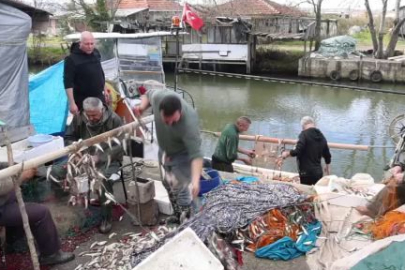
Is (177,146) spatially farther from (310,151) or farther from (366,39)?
(366,39)

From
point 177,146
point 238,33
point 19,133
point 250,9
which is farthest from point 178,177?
point 250,9

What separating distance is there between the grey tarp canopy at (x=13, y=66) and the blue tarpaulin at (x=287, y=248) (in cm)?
409

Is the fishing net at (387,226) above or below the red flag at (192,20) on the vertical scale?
below

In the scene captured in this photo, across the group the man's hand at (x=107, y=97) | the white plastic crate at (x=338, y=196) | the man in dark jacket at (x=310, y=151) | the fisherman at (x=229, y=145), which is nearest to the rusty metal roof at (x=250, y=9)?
the man's hand at (x=107, y=97)

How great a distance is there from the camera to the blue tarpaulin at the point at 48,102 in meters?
7.63

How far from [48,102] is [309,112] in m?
12.8

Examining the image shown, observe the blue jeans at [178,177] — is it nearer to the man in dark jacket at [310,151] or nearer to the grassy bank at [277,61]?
the man in dark jacket at [310,151]

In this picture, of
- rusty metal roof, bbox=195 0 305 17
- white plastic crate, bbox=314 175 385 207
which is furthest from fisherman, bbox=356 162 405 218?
rusty metal roof, bbox=195 0 305 17

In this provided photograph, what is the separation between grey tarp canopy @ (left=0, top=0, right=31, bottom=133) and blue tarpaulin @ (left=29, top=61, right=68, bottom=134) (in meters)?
1.17

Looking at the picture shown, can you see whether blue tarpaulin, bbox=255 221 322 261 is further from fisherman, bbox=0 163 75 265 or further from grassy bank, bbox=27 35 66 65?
grassy bank, bbox=27 35 66 65

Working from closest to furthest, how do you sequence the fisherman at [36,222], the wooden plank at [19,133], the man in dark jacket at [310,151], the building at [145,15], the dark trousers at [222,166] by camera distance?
the fisherman at [36,222] < the wooden plank at [19,133] < the man in dark jacket at [310,151] < the dark trousers at [222,166] < the building at [145,15]

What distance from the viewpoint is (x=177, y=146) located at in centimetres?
429

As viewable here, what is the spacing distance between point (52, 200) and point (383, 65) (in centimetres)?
2357

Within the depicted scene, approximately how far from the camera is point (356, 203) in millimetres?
5027
